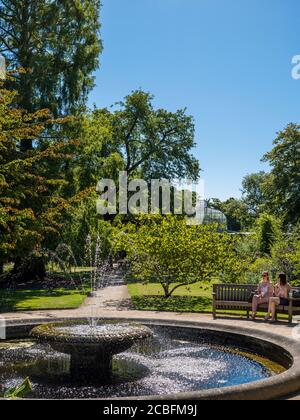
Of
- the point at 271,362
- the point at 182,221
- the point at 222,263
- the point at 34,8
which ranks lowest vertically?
the point at 271,362

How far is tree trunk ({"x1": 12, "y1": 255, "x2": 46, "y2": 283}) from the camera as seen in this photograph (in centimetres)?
2625

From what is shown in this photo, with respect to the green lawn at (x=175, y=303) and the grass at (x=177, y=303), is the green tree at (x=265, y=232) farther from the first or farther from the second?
the green lawn at (x=175, y=303)

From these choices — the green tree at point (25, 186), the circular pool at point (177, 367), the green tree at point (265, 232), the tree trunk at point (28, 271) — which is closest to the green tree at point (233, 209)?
the green tree at point (265, 232)

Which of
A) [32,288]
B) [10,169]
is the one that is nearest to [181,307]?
[10,169]

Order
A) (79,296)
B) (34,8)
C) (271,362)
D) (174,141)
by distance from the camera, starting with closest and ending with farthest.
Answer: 1. (271,362)
2. (79,296)
3. (34,8)
4. (174,141)

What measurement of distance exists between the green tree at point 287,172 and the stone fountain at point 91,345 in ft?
112

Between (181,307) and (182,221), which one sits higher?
(182,221)

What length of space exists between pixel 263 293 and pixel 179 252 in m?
5.35

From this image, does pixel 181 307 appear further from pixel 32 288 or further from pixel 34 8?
pixel 34 8

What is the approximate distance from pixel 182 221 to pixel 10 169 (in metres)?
6.28

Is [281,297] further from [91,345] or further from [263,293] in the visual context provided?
[91,345]

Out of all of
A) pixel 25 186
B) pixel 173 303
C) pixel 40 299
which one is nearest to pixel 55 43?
pixel 25 186

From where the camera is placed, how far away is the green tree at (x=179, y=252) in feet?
58.1
